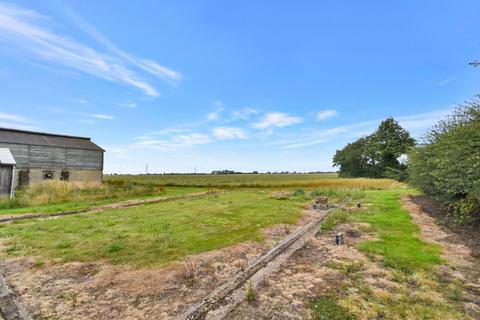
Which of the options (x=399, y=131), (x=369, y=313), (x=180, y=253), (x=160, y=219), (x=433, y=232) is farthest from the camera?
(x=399, y=131)

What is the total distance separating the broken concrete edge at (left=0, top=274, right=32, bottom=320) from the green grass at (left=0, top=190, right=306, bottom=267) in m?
1.81

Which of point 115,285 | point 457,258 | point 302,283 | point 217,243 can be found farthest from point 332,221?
point 115,285

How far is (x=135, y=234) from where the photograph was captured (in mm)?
9211

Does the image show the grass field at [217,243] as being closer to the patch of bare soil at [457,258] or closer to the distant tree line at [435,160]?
the patch of bare soil at [457,258]

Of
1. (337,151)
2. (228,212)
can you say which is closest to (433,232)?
(228,212)

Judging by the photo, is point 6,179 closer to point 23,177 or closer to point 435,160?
point 23,177

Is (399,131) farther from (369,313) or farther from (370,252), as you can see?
(369,313)

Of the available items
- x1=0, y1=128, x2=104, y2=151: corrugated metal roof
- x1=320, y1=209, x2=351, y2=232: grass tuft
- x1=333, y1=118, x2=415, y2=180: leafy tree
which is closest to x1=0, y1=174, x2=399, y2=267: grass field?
x1=320, y1=209, x2=351, y2=232: grass tuft

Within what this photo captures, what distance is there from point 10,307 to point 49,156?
30.8m

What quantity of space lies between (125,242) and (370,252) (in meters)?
7.02

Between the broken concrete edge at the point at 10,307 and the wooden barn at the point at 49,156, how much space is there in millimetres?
23305

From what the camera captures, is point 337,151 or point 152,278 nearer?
point 152,278

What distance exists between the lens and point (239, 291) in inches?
196

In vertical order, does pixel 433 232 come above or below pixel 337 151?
→ below
